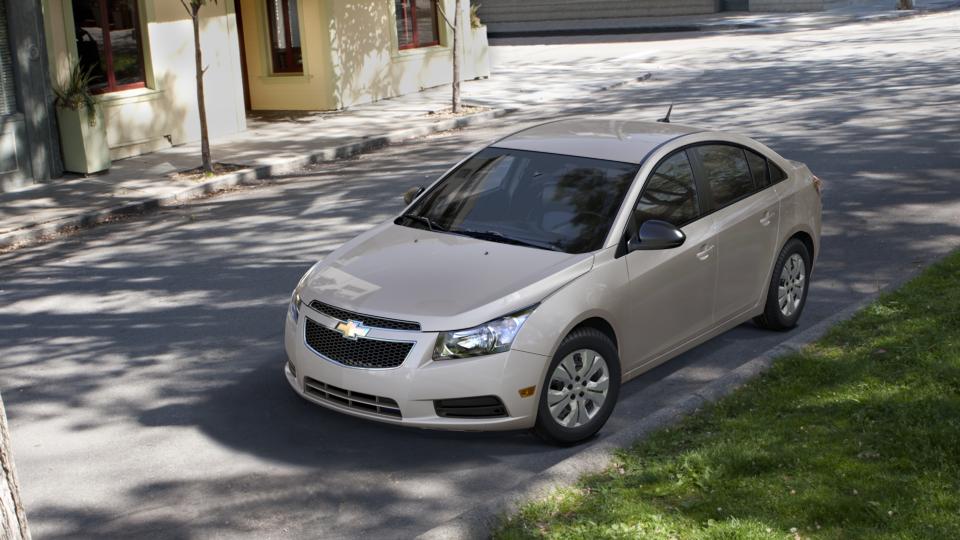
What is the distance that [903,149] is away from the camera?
15.4 m

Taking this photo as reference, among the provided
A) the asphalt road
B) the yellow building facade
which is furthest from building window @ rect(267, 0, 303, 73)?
the asphalt road

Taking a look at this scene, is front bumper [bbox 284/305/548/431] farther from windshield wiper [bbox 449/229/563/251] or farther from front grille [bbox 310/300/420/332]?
windshield wiper [bbox 449/229/563/251]

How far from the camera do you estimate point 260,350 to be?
8.73m

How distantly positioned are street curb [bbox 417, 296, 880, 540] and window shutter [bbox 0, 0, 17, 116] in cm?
1208

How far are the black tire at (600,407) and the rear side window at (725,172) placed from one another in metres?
1.62

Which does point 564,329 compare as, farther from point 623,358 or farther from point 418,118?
point 418,118

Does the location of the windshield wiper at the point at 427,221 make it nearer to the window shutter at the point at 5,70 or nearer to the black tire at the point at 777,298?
the black tire at the point at 777,298

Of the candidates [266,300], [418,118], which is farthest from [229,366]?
[418,118]

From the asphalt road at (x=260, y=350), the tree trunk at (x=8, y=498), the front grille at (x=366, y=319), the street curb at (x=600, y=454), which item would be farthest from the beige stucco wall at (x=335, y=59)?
the tree trunk at (x=8, y=498)

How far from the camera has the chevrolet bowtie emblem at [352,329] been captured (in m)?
6.62

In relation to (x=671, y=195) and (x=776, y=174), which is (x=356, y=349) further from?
(x=776, y=174)

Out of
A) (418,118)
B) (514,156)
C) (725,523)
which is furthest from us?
(418,118)

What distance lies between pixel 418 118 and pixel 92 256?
391 inches

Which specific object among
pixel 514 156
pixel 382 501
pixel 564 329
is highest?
pixel 514 156
